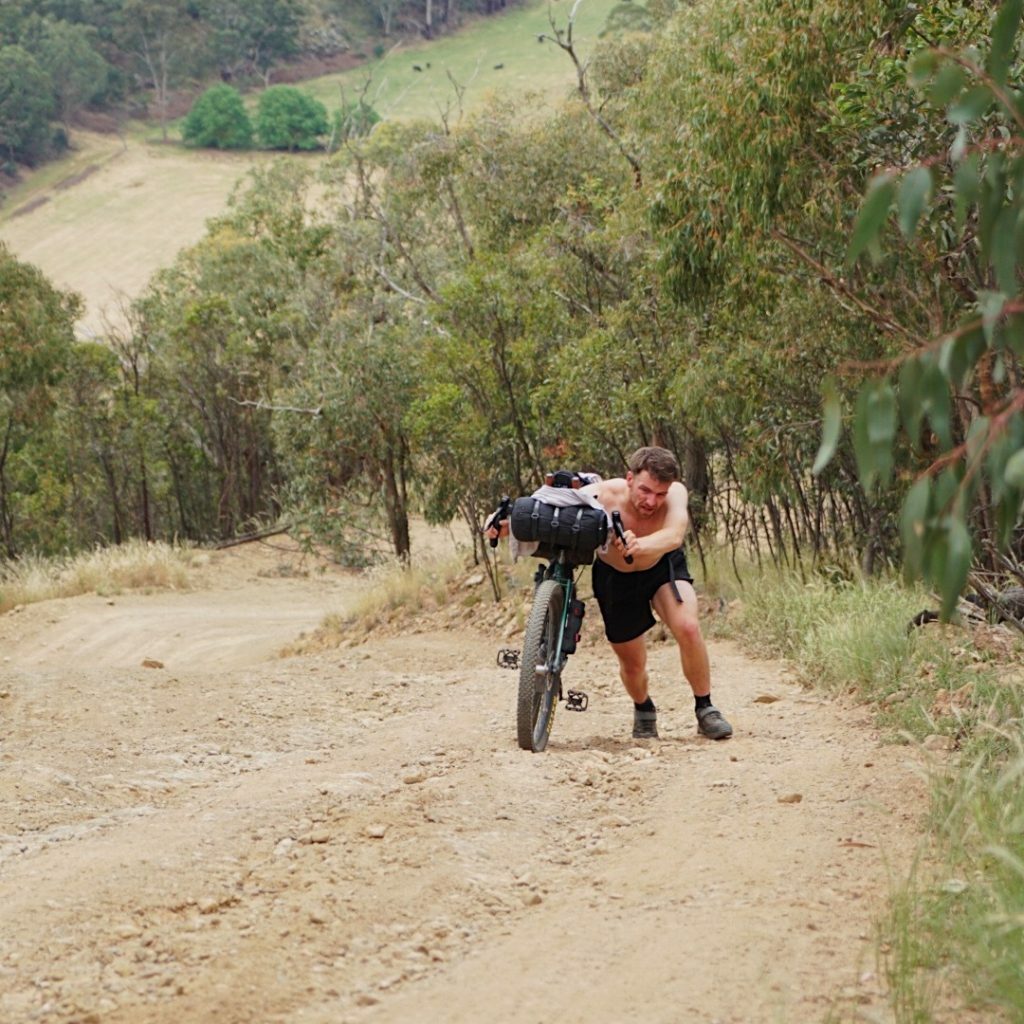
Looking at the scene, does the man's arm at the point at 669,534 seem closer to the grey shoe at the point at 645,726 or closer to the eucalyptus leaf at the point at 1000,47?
the grey shoe at the point at 645,726

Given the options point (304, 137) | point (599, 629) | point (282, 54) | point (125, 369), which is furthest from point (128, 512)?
point (282, 54)

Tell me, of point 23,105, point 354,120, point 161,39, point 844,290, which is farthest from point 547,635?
point 161,39

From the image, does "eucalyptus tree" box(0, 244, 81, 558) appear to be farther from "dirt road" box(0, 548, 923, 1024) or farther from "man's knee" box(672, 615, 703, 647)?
"man's knee" box(672, 615, 703, 647)

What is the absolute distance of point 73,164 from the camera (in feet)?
304

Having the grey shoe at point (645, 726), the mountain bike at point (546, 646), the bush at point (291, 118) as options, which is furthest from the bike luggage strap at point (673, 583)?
the bush at point (291, 118)

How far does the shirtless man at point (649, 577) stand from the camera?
26.2 feet

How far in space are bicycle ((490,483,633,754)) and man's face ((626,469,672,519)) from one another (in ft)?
0.75

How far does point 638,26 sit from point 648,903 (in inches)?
1612

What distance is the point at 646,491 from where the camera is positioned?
8.00 m

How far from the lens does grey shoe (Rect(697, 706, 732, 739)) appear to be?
8414 millimetres

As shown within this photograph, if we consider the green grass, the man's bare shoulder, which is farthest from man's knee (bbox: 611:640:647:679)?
the green grass

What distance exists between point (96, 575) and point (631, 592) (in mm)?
17406

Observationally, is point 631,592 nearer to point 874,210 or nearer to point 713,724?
point 713,724

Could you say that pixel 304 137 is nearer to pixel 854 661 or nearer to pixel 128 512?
pixel 128 512
